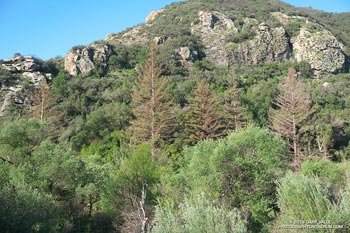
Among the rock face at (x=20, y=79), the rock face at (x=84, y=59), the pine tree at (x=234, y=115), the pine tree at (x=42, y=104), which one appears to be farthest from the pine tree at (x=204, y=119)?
the rock face at (x=84, y=59)

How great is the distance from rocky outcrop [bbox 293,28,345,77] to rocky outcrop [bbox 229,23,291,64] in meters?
2.59

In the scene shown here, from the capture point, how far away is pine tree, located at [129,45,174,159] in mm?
32719

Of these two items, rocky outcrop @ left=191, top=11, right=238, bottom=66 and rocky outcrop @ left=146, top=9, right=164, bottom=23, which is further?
rocky outcrop @ left=146, top=9, right=164, bottom=23

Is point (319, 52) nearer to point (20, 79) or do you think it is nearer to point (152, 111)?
point (152, 111)

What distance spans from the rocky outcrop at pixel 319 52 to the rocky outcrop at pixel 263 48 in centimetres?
259

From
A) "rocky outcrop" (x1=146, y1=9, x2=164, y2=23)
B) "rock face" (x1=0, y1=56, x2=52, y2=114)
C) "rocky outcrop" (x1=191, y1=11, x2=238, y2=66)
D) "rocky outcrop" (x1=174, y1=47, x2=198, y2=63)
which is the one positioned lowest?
"rock face" (x1=0, y1=56, x2=52, y2=114)

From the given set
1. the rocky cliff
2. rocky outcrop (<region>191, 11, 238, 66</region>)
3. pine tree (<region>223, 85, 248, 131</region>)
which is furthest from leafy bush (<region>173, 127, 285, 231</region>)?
rocky outcrop (<region>191, 11, 238, 66</region>)

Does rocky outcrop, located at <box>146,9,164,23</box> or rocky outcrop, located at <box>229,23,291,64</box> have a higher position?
rocky outcrop, located at <box>146,9,164,23</box>

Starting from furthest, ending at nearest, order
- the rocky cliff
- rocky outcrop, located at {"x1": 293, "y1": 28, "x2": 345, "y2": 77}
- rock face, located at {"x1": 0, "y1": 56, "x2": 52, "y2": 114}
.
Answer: rocky outcrop, located at {"x1": 293, "y1": 28, "x2": 345, "y2": 77}, the rocky cliff, rock face, located at {"x1": 0, "y1": 56, "x2": 52, "y2": 114}

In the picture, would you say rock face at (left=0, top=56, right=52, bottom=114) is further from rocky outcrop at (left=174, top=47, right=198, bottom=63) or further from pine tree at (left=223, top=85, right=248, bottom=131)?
pine tree at (left=223, top=85, right=248, bottom=131)

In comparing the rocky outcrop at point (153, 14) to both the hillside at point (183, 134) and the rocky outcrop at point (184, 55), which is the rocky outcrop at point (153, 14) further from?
the rocky outcrop at point (184, 55)

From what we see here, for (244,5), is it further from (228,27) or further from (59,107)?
(59,107)

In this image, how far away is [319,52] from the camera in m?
68.4

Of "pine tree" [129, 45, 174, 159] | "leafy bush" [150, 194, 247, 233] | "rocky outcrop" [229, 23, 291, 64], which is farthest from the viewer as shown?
"rocky outcrop" [229, 23, 291, 64]
